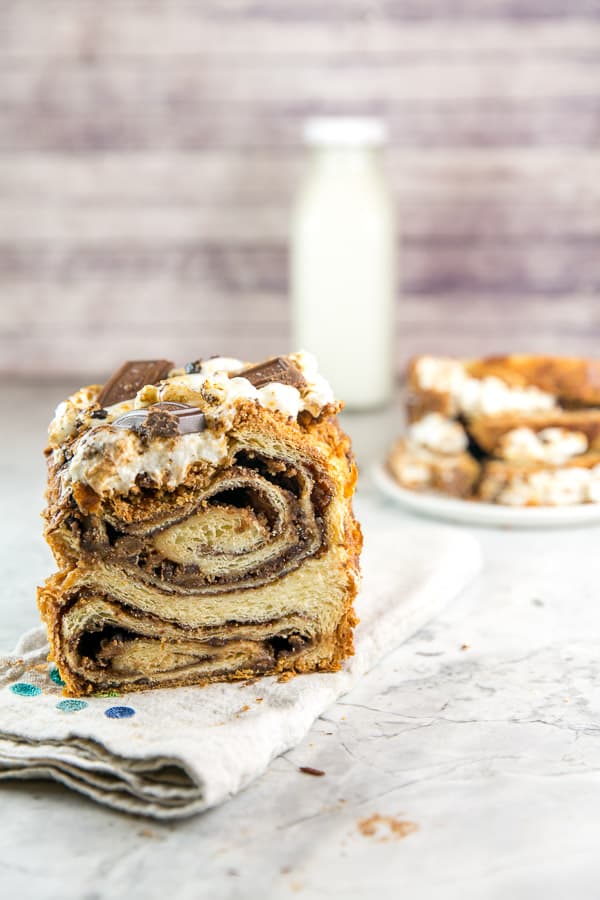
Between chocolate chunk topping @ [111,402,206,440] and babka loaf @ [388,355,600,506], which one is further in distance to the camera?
babka loaf @ [388,355,600,506]

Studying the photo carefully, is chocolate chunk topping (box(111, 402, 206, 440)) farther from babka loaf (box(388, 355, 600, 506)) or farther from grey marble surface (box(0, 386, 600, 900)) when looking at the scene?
babka loaf (box(388, 355, 600, 506))

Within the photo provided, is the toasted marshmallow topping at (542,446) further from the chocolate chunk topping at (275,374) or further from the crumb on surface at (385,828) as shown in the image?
the crumb on surface at (385,828)

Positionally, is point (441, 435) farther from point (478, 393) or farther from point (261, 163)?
point (261, 163)

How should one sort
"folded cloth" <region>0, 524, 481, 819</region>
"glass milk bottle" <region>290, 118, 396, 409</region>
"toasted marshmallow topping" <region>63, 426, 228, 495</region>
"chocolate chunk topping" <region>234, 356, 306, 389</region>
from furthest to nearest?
"glass milk bottle" <region>290, 118, 396, 409</region> < "chocolate chunk topping" <region>234, 356, 306, 389</region> < "toasted marshmallow topping" <region>63, 426, 228, 495</region> < "folded cloth" <region>0, 524, 481, 819</region>

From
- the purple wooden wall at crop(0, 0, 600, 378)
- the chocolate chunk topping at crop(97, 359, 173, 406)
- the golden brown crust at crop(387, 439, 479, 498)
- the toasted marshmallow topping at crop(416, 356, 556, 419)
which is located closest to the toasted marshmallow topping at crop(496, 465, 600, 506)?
the golden brown crust at crop(387, 439, 479, 498)

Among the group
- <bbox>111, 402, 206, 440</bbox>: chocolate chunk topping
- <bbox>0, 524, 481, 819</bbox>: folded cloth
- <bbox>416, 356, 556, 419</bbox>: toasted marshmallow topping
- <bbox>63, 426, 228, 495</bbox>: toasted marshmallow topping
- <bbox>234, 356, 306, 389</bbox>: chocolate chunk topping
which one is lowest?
<bbox>0, 524, 481, 819</bbox>: folded cloth

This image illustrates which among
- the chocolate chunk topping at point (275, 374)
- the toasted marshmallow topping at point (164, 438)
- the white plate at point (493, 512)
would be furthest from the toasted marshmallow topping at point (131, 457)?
the white plate at point (493, 512)
